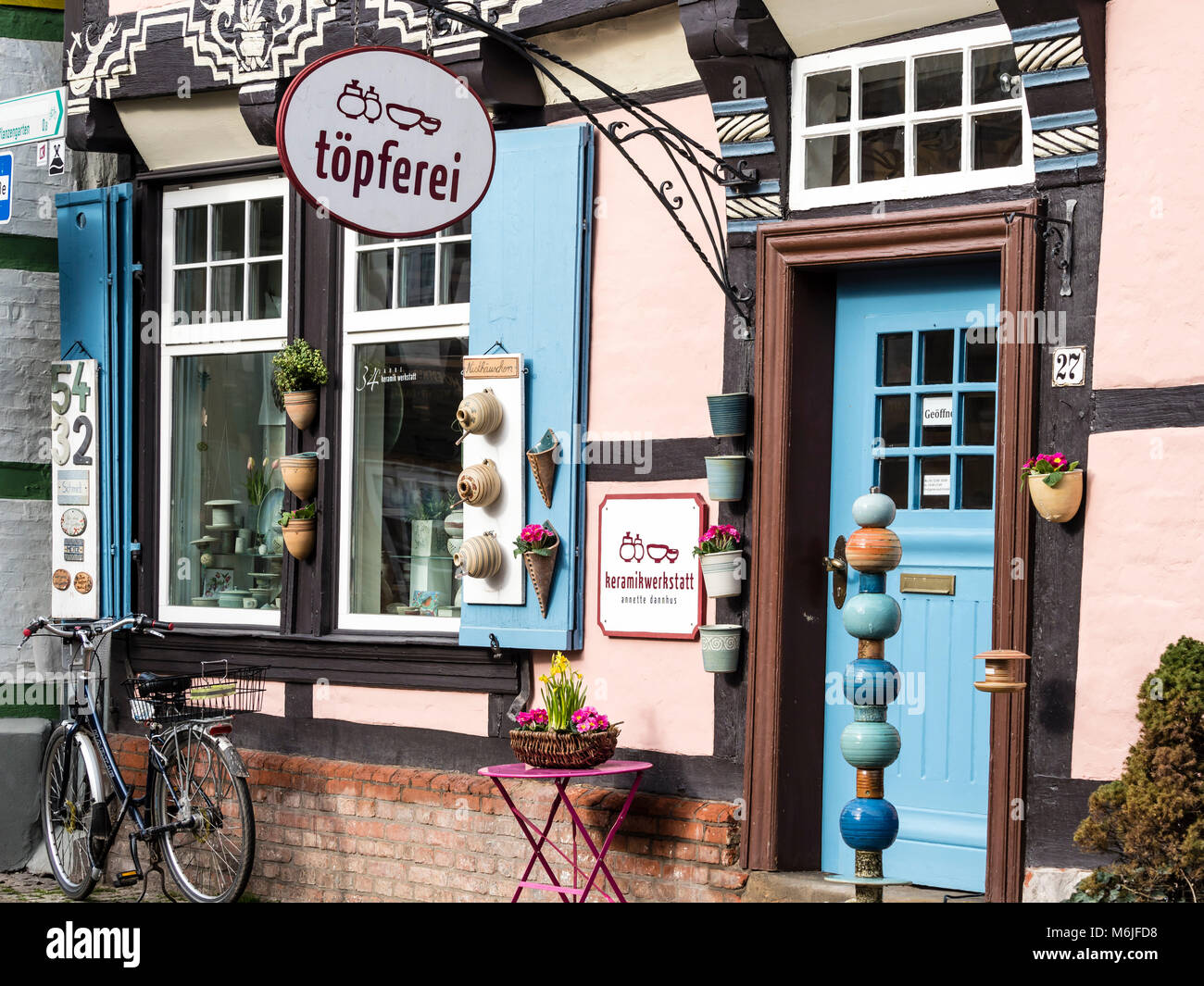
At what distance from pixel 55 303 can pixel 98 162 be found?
2.69 feet

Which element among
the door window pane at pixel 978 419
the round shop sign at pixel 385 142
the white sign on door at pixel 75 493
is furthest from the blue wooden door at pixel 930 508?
the white sign on door at pixel 75 493

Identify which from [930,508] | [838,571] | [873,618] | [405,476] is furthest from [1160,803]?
[405,476]

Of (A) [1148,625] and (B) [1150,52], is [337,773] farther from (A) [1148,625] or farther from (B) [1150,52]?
(B) [1150,52]

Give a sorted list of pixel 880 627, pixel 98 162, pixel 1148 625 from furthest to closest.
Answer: pixel 98 162
pixel 1148 625
pixel 880 627

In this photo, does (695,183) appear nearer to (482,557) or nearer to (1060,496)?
(482,557)

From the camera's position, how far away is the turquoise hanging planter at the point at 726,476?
20.1ft

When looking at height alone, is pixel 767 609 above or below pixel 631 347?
below

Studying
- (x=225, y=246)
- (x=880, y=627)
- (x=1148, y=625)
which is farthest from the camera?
(x=225, y=246)

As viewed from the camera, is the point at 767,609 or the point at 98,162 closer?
the point at 767,609

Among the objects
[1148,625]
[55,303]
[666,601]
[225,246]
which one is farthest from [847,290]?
[55,303]

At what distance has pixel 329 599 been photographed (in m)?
7.58

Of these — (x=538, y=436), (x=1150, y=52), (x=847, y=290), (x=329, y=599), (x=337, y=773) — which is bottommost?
(x=337, y=773)

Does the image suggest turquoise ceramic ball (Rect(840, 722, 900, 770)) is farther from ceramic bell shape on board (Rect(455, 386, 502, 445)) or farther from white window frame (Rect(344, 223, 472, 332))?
white window frame (Rect(344, 223, 472, 332))

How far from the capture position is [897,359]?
609 cm
